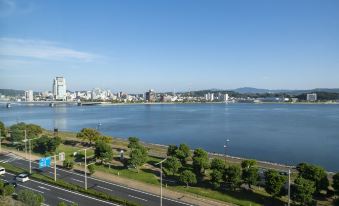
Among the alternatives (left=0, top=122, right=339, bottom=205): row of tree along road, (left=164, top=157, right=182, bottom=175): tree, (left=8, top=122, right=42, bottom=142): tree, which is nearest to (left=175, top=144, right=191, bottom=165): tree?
(left=0, top=122, right=339, bottom=205): row of tree along road

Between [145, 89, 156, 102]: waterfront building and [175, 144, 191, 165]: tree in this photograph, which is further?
[145, 89, 156, 102]: waterfront building

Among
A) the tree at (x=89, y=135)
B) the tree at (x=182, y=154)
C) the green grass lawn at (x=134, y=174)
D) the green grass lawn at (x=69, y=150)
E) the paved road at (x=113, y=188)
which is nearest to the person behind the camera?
the paved road at (x=113, y=188)

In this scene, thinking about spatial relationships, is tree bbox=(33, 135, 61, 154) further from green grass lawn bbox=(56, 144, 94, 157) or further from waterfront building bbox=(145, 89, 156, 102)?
waterfront building bbox=(145, 89, 156, 102)

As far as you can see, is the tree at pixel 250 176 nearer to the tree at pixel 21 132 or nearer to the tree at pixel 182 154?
the tree at pixel 182 154

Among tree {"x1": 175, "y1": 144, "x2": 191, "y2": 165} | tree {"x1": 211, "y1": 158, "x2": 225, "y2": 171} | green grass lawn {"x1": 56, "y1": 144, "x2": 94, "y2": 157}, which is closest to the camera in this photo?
tree {"x1": 211, "y1": 158, "x2": 225, "y2": 171}

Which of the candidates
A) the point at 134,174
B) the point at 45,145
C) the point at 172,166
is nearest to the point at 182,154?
the point at 172,166

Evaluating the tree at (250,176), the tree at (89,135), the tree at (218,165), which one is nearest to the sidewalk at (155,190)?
the tree at (250,176)
